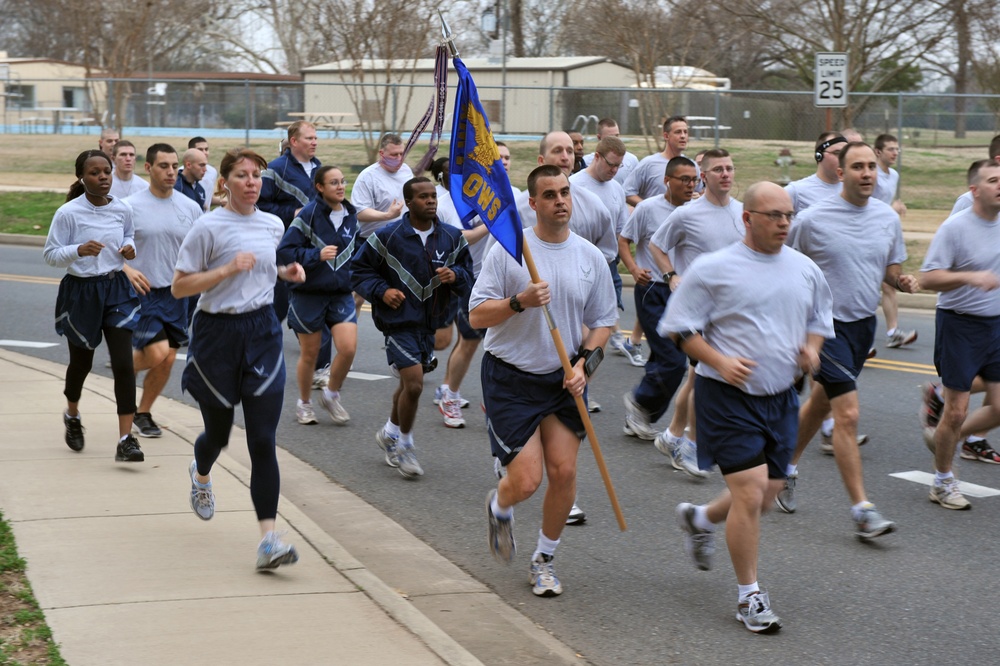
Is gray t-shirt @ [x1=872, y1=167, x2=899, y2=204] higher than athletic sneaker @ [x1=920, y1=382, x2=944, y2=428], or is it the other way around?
gray t-shirt @ [x1=872, y1=167, x2=899, y2=204]

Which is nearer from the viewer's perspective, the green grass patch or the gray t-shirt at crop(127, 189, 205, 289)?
the gray t-shirt at crop(127, 189, 205, 289)

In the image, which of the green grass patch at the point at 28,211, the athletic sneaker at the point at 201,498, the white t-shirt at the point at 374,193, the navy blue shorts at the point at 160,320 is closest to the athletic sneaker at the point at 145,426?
the navy blue shorts at the point at 160,320

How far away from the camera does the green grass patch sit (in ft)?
80.4

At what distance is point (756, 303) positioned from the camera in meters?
5.70

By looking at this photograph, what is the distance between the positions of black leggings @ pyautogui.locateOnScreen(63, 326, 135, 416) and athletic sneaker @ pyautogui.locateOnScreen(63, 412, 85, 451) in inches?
5.2

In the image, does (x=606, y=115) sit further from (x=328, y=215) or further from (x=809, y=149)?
(x=328, y=215)

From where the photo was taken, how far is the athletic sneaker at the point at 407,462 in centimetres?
825


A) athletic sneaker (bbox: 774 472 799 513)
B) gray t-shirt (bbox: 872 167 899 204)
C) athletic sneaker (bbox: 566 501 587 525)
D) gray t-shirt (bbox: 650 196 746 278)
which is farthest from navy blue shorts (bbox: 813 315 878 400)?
gray t-shirt (bbox: 872 167 899 204)

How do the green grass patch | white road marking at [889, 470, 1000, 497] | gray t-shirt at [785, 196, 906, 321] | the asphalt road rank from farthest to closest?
the green grass patch < white road marking at [889, 470, 1000, 497] < gray t-shirt at [785, 196, 906, 321] < the asphalt road

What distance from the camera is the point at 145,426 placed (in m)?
8.89

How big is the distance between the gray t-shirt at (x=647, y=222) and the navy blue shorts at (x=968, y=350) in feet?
7.25

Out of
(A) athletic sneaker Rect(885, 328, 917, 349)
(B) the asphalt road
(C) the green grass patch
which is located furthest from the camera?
(C) the green grass patch

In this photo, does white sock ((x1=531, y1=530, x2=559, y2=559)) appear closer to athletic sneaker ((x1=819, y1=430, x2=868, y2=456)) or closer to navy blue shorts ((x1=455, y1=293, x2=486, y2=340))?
athletic sneaker ((x1=819, y1=430, x2=868, y2=456))

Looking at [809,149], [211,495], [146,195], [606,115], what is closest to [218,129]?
[606,115]
